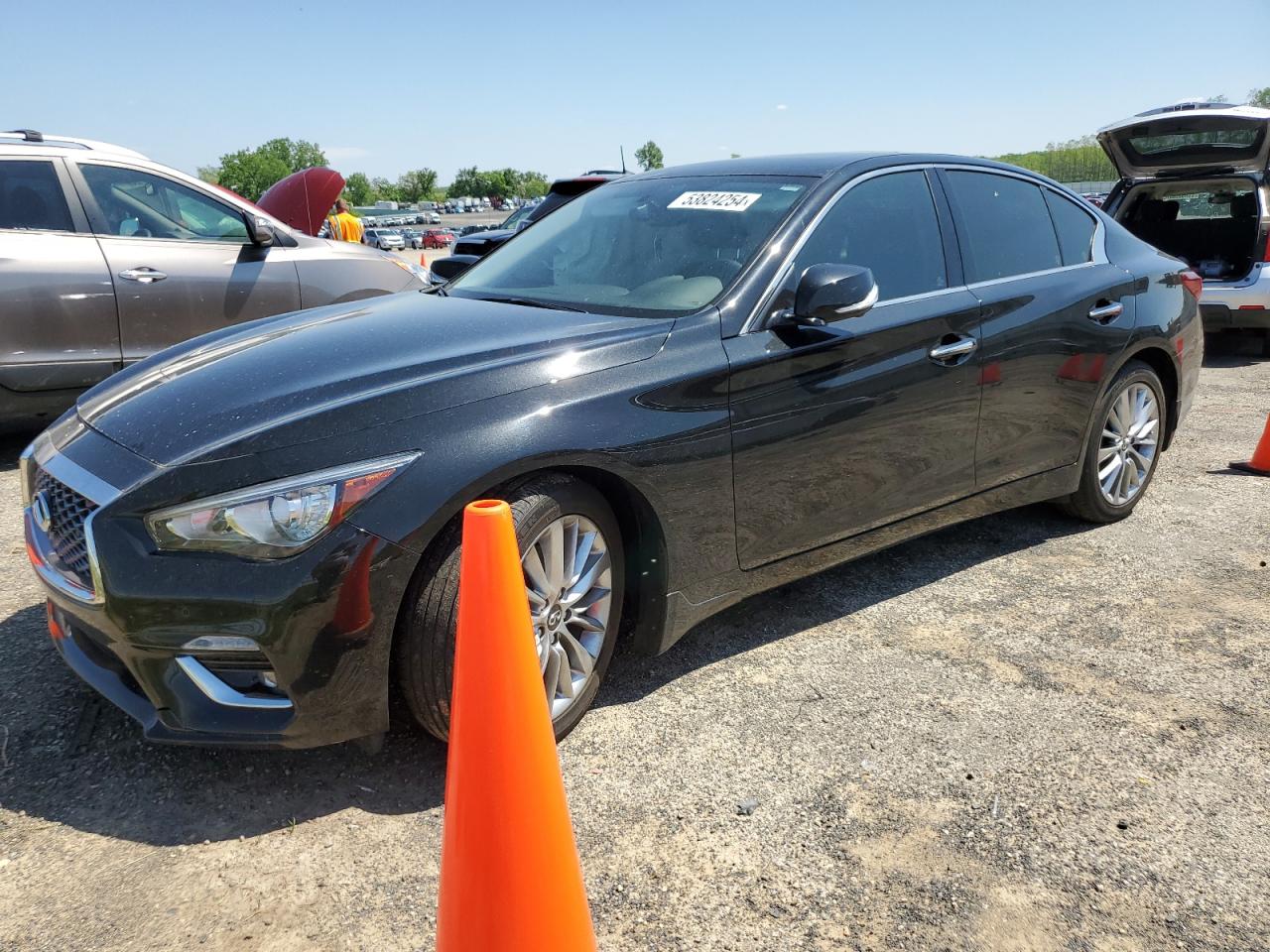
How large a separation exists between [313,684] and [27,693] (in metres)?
1.25

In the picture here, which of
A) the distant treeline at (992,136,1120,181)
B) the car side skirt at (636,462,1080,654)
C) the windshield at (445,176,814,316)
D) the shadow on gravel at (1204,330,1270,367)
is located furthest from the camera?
the distant treeline at (992,136,1120,181)

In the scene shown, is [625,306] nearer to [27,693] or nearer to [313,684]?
[313,684]

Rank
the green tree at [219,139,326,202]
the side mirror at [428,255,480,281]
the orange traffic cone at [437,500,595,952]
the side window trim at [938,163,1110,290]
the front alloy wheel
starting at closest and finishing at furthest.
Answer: the orange traffic cone at [437,500,595,952], the front alloy wheel, the side window trim at [938,163,1110,290], the side mirror at [428,255,480,281], the green tree at [219,139,326,202]

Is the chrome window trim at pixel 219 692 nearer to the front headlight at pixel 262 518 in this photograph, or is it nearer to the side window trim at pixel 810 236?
the front headlight at pixel 262 518

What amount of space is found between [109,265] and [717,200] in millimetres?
3877

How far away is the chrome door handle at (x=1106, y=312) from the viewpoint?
4195 mm

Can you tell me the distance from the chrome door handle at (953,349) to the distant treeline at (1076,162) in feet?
48.3

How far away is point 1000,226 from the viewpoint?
4016 mm

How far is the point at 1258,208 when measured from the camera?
27.8ft

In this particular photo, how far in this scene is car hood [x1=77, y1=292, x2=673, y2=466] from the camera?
2.45 m

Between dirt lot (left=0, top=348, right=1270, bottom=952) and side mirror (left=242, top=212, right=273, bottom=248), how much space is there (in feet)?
10.1

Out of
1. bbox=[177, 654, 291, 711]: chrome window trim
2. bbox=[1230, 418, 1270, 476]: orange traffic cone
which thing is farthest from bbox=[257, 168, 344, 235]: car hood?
bbox=[1230, 418, 1270, 476]: orange traffic cone

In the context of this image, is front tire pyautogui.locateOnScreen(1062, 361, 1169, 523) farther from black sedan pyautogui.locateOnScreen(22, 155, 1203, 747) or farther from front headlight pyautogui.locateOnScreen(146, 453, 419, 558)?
front headlight pyautogui.locateOnScreen(146, 453, 419, 558)

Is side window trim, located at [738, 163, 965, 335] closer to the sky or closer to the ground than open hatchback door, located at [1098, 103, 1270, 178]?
closer to the ground
